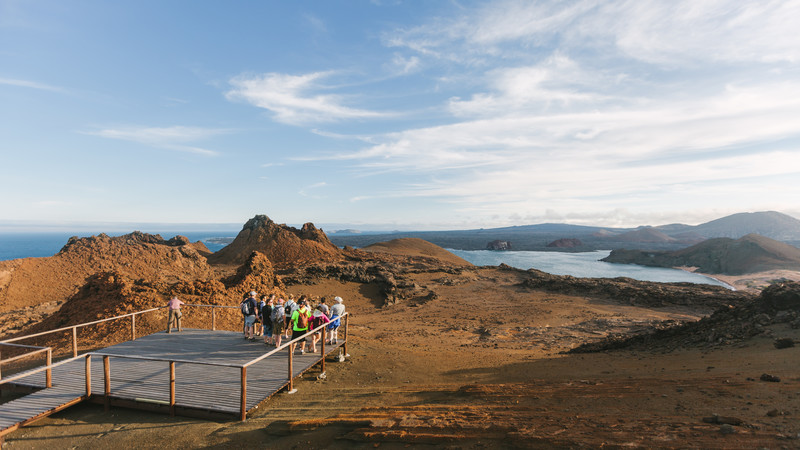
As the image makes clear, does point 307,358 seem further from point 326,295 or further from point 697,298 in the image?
point 697,298

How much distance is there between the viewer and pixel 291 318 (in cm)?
1080

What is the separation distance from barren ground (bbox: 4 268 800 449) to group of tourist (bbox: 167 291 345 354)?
127 cm

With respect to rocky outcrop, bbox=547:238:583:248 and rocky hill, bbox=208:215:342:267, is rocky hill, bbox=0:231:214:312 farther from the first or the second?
rocky outcrop, bbox=547:238:583:248

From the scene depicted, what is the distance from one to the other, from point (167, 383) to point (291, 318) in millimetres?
3309

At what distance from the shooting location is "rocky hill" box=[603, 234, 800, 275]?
67.9m

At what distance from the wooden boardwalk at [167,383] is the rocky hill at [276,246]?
3808 cm

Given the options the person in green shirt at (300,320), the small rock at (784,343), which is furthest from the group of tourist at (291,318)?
the small rock at (784,343)

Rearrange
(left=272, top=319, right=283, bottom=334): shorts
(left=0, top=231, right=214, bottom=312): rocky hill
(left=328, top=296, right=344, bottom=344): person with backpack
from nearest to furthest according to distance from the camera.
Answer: (left=272, top=319, right=283, bottom=334): shorts, (left=328, top=296, right=344, bottom=344): person with backpack, (left=0, top=231, right=214, bottom=312): rocky hill

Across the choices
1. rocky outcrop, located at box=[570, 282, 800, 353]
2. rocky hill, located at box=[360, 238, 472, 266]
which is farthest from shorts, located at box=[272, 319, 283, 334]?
rocky hill, located at box=[360, 238, 472, 266]

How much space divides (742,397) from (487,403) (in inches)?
168

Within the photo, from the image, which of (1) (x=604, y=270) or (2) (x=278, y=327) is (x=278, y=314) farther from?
(1) (x=604, y=270)

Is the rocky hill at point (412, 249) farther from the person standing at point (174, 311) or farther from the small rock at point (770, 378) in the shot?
the small rock at point (770, 378)

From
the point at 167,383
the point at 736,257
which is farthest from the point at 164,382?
the point at 736,257

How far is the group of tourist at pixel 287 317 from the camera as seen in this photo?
10.6m
